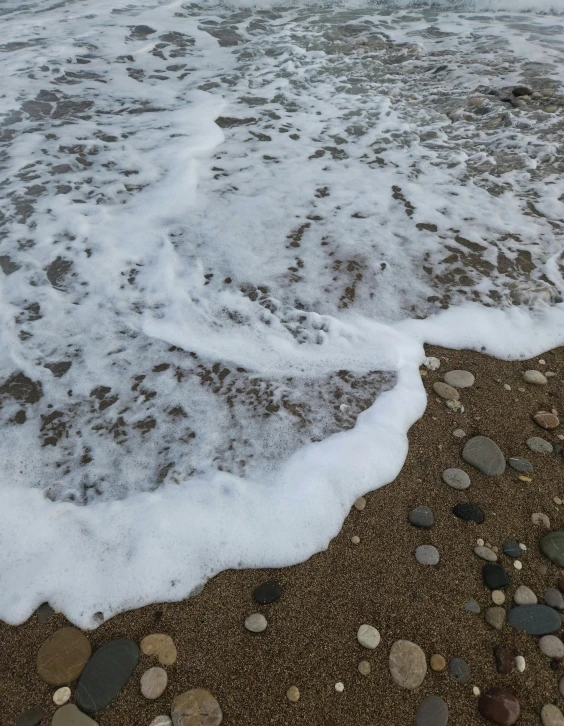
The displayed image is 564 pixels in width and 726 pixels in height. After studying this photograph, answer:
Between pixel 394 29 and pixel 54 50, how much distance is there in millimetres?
5368

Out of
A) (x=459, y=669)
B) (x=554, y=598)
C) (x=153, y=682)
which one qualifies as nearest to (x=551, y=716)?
(x=459, y=669)

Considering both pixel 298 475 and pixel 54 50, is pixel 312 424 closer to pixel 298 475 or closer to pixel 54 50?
pixel 298 475

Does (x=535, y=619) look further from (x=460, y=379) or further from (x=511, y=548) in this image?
(x=460, y=379)

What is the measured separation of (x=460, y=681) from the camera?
1.67 meters

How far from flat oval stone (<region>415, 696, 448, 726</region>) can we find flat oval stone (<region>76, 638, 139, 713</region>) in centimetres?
94

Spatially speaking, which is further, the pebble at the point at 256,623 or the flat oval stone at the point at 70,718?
the pebble at the point at 256,623

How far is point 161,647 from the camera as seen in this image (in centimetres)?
178

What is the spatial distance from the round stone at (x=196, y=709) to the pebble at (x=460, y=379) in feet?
5.93

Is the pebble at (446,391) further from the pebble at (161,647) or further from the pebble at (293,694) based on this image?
the pebble at (161,647)

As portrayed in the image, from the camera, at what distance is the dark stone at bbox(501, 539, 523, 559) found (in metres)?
1.97

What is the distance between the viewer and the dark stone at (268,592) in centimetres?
190

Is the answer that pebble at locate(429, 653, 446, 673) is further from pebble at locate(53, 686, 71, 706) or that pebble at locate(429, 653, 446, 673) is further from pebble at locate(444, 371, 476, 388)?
pebble at locate(444, 371, 476, 388)

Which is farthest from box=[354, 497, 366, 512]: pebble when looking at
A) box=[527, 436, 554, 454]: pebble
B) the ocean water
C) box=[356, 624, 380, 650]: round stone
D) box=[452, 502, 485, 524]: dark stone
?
box=[527, 436, 554, 454]: pebble

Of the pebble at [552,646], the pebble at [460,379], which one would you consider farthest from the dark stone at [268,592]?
the pebble at [460,379]
